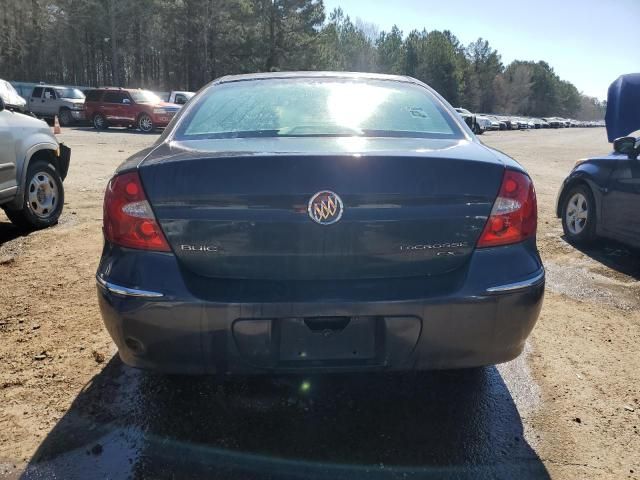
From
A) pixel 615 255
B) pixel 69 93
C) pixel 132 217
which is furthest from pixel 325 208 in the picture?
pixel 69 93

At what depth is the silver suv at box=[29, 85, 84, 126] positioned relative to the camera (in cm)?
2570

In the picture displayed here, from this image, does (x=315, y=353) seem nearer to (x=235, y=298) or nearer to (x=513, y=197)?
(x=235, y=298)

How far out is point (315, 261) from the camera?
206 cm

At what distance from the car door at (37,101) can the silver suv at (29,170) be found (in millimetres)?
23296

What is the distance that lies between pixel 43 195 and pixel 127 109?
1865 cm

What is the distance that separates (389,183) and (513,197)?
0.55 m

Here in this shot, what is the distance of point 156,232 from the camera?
210 centimetres

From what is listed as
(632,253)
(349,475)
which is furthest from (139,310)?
(632,253)

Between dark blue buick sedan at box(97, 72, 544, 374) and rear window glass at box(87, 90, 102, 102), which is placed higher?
rear window glass at box(87, 90, 102, 102)

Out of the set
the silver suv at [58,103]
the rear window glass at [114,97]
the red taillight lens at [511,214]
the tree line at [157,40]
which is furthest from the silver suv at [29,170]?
the tree line at [157,40]

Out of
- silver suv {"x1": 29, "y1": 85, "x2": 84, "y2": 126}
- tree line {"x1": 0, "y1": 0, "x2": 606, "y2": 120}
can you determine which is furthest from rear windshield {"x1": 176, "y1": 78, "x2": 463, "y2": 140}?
tree line {"x1": 0, "y1": 0, "x2": 606, "y2": 120}

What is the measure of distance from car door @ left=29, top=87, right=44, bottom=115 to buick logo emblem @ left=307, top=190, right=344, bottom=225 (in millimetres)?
28546

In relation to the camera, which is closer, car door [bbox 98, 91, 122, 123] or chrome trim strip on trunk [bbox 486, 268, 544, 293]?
chrome trim strip on trunk [bbox 486, 268, 544, 293]

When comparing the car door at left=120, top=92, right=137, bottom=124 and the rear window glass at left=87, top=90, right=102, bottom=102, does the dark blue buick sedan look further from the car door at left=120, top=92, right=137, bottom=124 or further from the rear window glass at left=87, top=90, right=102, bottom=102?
the rear window glass at left=87, top=90, right=102, bottom=102
